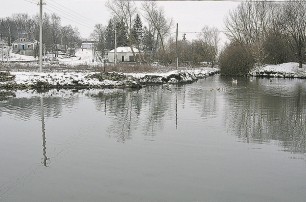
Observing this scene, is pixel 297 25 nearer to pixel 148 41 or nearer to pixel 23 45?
pixel 148 41

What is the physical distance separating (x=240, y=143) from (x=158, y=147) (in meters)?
2.60

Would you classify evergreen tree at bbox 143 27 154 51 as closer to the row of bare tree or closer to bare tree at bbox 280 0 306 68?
the row of bare tree

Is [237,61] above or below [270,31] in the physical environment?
below

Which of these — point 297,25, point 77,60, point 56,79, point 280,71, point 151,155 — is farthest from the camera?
point 77,60

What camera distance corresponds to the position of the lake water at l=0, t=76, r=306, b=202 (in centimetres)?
706

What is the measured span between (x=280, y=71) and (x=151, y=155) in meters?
50.9

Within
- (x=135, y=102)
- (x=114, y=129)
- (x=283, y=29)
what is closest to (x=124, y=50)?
(x=283, y=29)

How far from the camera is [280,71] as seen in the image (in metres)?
56.0

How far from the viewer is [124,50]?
8831cm

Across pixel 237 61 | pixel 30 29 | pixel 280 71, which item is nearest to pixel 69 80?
pixel 237 61

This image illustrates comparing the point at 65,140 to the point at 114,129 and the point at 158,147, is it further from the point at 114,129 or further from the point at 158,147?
the point at 158,147

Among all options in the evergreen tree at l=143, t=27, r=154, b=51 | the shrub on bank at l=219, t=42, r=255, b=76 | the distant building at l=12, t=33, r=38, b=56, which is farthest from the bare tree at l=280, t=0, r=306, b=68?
the distant building at l=12, t=33, r=38, b=56

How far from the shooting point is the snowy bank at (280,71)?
54.4 metres

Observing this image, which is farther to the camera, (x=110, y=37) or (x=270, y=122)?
(x=110, y=37)
